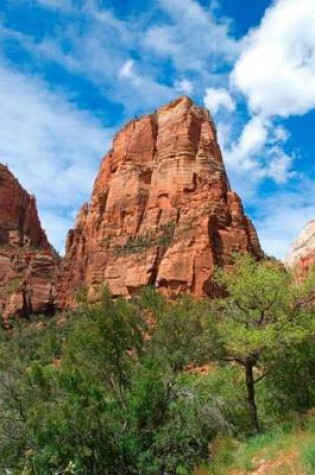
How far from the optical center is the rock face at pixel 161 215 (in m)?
70.4

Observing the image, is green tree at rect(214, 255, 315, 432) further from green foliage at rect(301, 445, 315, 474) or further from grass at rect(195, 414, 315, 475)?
green foliage at rect(301, 445, 315, 474)

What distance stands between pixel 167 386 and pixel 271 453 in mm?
4292

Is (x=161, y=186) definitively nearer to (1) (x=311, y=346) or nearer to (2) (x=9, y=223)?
(2) (x=9, y=223)

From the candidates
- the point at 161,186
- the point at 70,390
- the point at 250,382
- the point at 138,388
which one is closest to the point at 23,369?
the point at 70,390

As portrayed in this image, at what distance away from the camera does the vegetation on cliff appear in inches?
569

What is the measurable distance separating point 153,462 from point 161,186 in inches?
2816

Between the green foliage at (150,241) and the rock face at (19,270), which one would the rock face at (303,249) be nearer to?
Answer: the green foliage at (150,241)

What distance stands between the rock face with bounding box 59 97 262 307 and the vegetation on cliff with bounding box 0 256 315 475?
155 ft

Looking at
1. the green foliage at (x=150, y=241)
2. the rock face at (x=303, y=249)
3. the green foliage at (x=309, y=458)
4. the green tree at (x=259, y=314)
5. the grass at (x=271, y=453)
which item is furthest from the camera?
the green foliage at (x=150, y=241)

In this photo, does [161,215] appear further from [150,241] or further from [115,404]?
[115,404]

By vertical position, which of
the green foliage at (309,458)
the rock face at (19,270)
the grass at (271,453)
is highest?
the rock face at (19,270)

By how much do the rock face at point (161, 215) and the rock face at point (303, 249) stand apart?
8258 millimetres

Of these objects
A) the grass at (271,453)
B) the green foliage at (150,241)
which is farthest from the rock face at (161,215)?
the grass at (271,453)

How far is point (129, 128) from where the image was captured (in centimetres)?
9706
